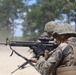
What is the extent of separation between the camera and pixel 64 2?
44.4m

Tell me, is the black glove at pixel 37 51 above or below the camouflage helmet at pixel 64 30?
below

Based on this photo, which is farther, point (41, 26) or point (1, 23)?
point (1, 23)

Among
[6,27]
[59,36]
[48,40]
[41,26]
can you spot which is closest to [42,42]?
[48,40]

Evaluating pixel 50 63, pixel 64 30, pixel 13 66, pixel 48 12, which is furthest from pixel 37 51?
pixel 48 12

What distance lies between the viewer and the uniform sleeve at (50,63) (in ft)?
13.5

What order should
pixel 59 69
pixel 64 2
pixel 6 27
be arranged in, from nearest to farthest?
pixel 59 69 < pixel 64 2 < pixel 6 27

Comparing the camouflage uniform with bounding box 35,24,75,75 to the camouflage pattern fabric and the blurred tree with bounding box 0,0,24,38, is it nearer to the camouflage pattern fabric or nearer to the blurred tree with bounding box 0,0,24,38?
the camouflage pattern fabric

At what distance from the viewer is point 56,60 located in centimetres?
412

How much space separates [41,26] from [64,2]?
4039 mm

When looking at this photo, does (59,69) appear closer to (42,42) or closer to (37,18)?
(42,42)

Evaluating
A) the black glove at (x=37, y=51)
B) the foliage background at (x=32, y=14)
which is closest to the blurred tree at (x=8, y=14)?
the foliage background at (x=32, y=14)

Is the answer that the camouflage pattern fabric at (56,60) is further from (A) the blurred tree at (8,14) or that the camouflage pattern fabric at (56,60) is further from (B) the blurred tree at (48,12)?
(A) the blurred tree at (8,14)

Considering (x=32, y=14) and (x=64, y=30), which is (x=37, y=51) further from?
(x=32, y=14)

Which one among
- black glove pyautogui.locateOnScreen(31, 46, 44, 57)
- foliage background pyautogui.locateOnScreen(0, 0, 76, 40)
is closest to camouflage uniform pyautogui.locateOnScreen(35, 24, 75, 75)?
black glove pyautogui.locateOnScreen(31, 46, 44, 57)
